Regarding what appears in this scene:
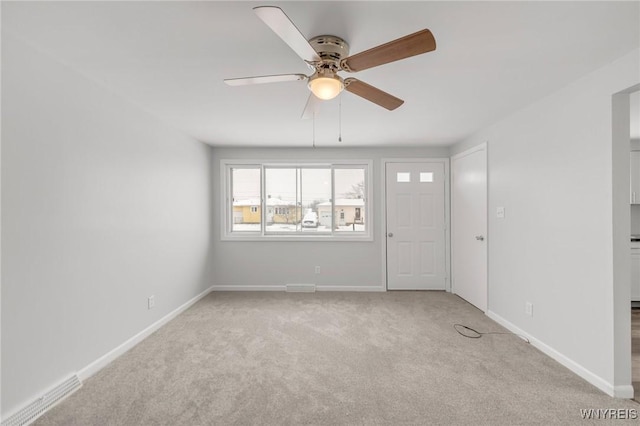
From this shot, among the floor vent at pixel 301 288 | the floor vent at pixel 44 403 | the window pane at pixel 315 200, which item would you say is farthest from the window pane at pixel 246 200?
the floor vent at pixel 44 403

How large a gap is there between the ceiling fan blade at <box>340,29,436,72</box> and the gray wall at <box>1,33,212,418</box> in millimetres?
1968

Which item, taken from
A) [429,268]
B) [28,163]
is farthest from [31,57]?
[429,268]

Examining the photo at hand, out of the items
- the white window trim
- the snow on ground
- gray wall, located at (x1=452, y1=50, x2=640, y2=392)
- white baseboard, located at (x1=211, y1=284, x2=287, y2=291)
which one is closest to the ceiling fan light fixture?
gray wall, located at (x1=452, y1=50, x2=640, y2=392)

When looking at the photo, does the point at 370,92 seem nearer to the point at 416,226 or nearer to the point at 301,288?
the point at 416,226

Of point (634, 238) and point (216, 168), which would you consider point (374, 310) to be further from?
point (634, 238)

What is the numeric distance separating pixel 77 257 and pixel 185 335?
1313mm

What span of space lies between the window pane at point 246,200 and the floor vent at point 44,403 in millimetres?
2881

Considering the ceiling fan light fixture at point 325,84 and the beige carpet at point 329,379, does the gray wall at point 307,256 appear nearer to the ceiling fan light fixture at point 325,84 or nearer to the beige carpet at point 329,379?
the beige carpet at point 329,379

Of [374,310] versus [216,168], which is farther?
[216,168]

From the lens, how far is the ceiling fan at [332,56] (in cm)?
124

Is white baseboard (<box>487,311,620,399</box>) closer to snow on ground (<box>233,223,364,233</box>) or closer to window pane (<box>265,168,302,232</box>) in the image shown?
snow on ground (<box>233,223,364,233</box>)

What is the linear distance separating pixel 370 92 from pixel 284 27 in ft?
2.51

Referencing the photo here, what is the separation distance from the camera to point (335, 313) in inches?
142

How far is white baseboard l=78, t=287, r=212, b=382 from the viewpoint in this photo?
2.24 metres
